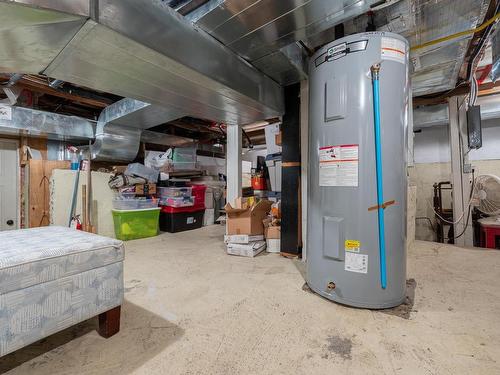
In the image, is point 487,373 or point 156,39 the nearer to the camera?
point 487,373

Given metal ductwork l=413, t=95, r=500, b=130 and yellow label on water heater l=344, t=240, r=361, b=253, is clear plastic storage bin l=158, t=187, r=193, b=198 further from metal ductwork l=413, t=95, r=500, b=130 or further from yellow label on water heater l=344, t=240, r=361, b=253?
metal ductwork l=413, t=95, r=500, b=130

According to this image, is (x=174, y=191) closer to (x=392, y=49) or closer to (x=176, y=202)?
(x=176, y=202)

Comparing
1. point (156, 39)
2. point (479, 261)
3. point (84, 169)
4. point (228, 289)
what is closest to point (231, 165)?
point (228, 289)

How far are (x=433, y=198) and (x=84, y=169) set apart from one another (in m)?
5.70

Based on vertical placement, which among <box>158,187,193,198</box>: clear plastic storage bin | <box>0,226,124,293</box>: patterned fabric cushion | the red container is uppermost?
the red container

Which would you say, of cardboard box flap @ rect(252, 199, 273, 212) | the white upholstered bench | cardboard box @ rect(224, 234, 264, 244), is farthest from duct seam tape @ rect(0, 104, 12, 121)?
cardboard box flap @ rect(252, 199, 273, 212)

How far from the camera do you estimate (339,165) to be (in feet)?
5.30

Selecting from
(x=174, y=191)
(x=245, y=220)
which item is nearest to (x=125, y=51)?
(x=245, y=220)

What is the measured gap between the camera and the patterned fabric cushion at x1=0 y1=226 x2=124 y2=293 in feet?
3.15

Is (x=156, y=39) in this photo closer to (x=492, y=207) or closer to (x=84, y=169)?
(x=84, y=169)

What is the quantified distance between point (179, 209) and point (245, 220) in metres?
1.89

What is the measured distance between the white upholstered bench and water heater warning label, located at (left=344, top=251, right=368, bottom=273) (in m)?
1.41

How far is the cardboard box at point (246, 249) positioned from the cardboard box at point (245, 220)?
6.2 inches

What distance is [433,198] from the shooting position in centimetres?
407
